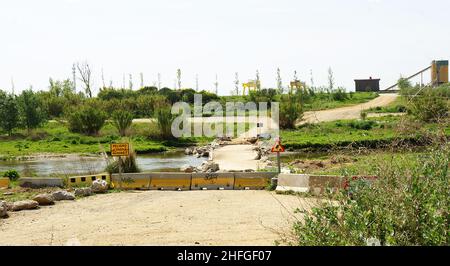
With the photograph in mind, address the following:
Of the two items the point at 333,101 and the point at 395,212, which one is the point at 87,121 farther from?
the point at 395,212

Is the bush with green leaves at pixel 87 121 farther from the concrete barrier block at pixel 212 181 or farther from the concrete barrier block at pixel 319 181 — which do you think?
the concrete barrier block at pixel 319 181

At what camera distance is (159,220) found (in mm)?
11594

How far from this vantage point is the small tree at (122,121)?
45000 mm

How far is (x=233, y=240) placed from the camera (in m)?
9.16

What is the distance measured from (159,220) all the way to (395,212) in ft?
22.1

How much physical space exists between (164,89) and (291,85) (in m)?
16.6

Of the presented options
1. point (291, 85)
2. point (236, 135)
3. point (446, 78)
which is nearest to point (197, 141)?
point (236, 135)

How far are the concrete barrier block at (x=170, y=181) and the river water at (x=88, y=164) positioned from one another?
27.6 feet

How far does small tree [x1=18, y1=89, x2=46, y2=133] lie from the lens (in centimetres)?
4759

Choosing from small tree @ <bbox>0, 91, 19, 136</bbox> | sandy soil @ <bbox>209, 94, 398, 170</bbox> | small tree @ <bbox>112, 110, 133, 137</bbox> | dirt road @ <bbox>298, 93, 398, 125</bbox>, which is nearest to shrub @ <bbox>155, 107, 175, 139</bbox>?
small tree @ <bbox>112, 110, 133, 137</bbox>

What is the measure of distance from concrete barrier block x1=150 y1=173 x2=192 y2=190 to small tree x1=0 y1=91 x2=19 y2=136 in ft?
110

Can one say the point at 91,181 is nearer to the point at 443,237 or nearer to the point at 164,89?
the point at 443,237

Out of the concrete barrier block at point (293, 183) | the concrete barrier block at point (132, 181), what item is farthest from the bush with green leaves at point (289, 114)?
the concrete barrier block at point (293, 183)

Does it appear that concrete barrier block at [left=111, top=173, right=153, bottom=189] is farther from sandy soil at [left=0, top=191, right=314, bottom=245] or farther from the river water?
the river water
